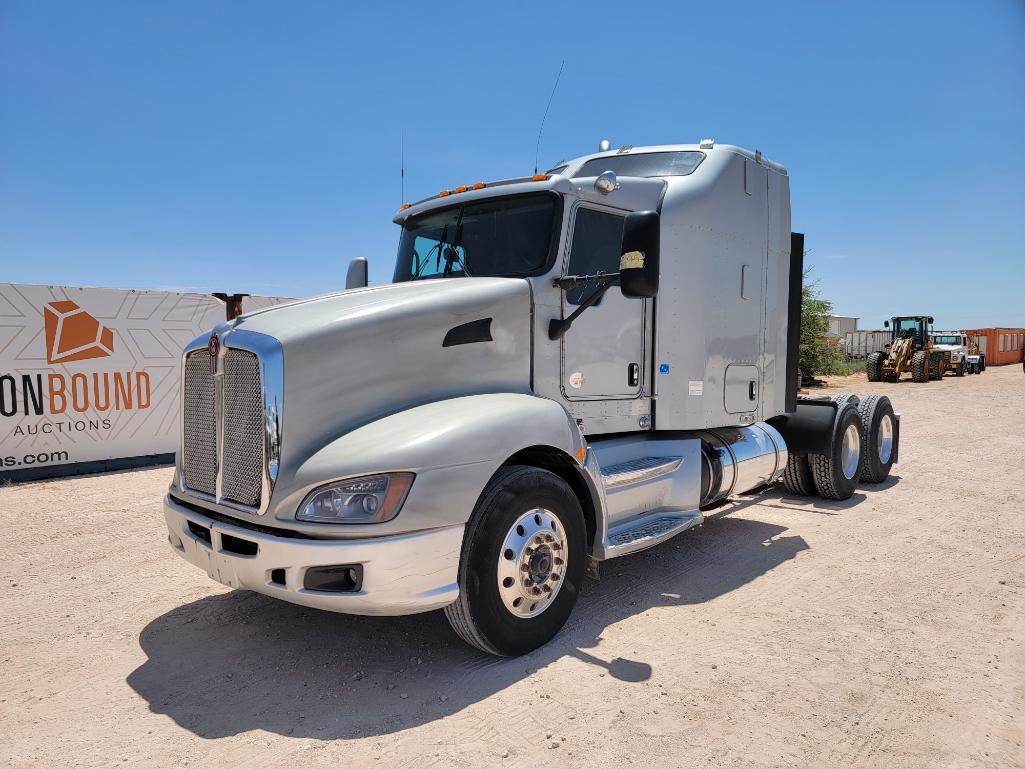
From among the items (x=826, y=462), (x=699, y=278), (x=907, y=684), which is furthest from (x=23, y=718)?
(x=826, y=462)

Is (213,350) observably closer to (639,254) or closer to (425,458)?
(425,458)

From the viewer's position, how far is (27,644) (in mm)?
4125

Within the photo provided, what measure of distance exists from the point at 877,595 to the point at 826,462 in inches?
129

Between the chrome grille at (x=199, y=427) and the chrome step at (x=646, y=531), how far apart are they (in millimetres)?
2497

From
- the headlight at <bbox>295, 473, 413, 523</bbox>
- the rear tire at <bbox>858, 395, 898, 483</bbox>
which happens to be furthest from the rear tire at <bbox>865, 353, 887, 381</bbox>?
the headlight at <bbox>295, 473, 413, 523</bbox>

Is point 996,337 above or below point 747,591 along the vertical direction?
above

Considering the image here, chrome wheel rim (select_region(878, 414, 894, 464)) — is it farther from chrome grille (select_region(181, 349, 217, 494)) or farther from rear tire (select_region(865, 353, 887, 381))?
rear tire (select_region(865, 353, 887, 381))

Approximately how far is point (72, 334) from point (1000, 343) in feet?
176

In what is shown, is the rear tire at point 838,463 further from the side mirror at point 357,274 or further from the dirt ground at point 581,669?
the side mirror at point 357,274

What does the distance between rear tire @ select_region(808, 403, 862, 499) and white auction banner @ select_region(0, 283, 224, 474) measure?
10042 millimetres

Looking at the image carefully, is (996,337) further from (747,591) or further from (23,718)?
(23,718)

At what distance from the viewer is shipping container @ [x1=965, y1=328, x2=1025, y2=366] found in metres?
44.8

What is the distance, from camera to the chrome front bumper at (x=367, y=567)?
10.5ft

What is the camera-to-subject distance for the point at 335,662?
3.81 m
